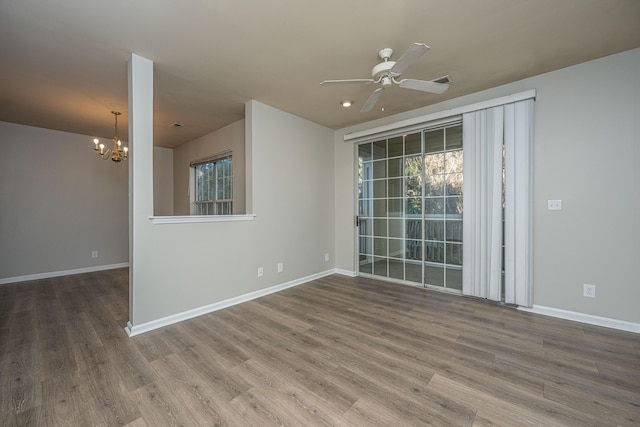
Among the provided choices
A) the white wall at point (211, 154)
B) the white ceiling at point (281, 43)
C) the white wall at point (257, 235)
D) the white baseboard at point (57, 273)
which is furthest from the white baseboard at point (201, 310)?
the white baseboard at point (57, 273)

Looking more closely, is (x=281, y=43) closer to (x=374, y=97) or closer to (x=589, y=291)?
(x=374, y=97)

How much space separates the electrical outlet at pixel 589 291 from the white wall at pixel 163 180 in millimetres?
7444

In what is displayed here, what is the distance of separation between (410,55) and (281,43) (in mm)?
1160

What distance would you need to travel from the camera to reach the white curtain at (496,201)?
2912 millimetres

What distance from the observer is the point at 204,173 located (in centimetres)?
575

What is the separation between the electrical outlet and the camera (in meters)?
2.61

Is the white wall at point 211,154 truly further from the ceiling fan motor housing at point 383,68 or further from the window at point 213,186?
the ceiling fan motor housing at point 383,68

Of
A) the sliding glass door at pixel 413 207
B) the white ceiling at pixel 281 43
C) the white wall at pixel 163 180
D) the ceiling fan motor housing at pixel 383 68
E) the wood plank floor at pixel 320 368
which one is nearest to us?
the wood plank floor at pixel 320 368

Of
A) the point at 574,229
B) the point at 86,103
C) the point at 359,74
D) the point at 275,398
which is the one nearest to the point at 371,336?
the point at 275,398

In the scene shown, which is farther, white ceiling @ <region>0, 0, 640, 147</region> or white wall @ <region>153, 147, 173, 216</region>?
white wall @ <region>153, 147, 173, 216</region>

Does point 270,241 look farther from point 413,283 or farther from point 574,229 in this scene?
point 574,229

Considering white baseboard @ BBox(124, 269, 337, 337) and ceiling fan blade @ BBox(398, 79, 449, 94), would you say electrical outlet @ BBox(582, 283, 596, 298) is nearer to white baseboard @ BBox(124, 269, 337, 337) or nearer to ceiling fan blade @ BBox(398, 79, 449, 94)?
ceiling fan blade @ BBox(398, 79, 449, 94)

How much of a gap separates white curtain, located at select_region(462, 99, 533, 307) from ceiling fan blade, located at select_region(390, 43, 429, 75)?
1766mm

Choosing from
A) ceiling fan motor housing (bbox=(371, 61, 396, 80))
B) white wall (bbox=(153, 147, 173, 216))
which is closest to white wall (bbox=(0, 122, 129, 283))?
white wall (bbox=(153, 147, 173, 216))
